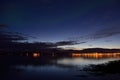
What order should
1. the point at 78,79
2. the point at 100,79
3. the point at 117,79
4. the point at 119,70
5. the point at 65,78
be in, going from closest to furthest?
the point at 117,79
the point at 100,79
the point at 78,79
the point at 65,78
the point at 119,70

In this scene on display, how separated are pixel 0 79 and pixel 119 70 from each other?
22573mm

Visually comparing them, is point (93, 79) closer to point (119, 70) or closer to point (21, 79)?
point (119, 70)

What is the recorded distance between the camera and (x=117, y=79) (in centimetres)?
2733

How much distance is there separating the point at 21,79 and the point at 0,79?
3599mm

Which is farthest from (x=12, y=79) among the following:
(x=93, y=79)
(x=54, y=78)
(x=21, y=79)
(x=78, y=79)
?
(x=93, y=79)

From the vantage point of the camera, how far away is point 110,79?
28141 mm

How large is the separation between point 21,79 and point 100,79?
45.7 feet

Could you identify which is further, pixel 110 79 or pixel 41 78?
pixel 41 78

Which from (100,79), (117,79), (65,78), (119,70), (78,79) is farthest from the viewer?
(119,70)

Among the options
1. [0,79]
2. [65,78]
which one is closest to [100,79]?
[65,78]

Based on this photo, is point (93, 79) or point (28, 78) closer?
point (93, 79)

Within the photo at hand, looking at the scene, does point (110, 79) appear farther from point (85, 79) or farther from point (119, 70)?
point (119, 70)

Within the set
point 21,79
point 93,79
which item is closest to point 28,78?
point 21,79

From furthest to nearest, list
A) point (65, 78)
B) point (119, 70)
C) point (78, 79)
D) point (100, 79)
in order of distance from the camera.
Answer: point (119, 70) < point (65, 78) < point (78, 79) < point (100, 79)
